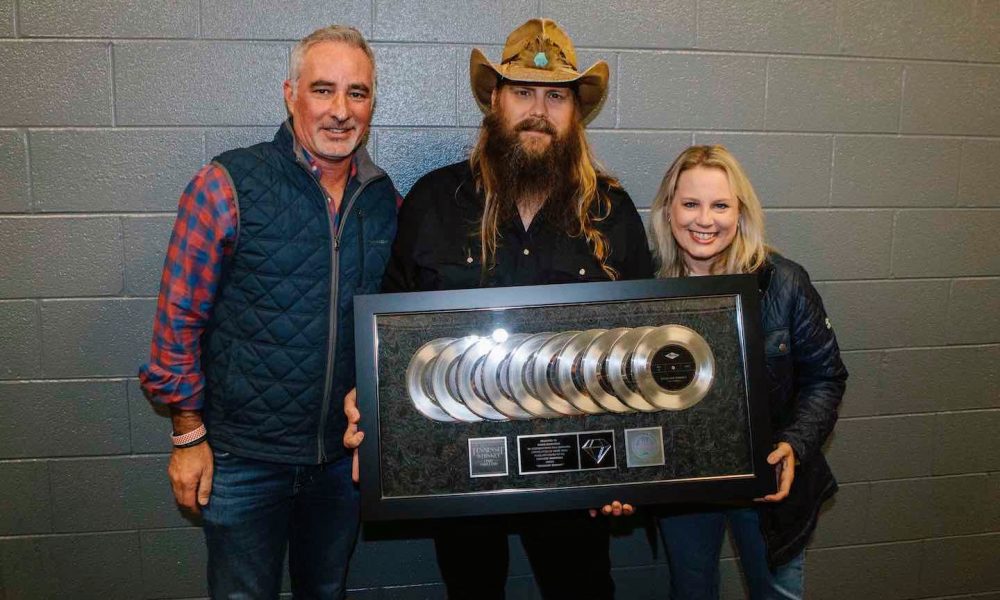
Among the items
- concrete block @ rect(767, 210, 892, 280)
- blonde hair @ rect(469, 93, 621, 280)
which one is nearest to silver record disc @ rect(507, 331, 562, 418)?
blonde hair @ rect(469, 93, 621, 280)

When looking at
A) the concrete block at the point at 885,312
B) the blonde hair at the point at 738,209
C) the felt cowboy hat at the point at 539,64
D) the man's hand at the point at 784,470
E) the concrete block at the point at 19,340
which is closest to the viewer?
the man's hand at the point at 784,470

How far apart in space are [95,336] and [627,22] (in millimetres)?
2212

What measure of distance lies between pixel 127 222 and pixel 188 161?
30 cm

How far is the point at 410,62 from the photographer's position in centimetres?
227

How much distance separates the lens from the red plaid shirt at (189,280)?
1.67 metres

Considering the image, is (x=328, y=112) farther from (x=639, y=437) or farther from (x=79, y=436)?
(x=79, y=436)

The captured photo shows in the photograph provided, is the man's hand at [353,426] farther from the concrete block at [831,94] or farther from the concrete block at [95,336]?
the concrete block at [831,94]

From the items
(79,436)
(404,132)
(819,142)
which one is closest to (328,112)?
(404,132)

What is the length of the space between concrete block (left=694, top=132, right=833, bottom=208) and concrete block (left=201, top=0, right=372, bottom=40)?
1.38m

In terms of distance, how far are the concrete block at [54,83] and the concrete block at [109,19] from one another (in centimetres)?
5

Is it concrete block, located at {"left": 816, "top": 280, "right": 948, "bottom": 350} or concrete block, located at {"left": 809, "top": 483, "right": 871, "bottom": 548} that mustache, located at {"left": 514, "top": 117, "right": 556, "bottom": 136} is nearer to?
concrete block, located at {"left": 816, "top": 280, "right": 948, "bottom": 350}

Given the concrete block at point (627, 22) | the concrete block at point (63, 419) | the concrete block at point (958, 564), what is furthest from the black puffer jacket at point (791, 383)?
the concrete block at point (63, 419)

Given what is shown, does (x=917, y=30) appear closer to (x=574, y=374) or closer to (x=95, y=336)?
(x=574, y=374)

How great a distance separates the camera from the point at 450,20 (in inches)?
89.0
